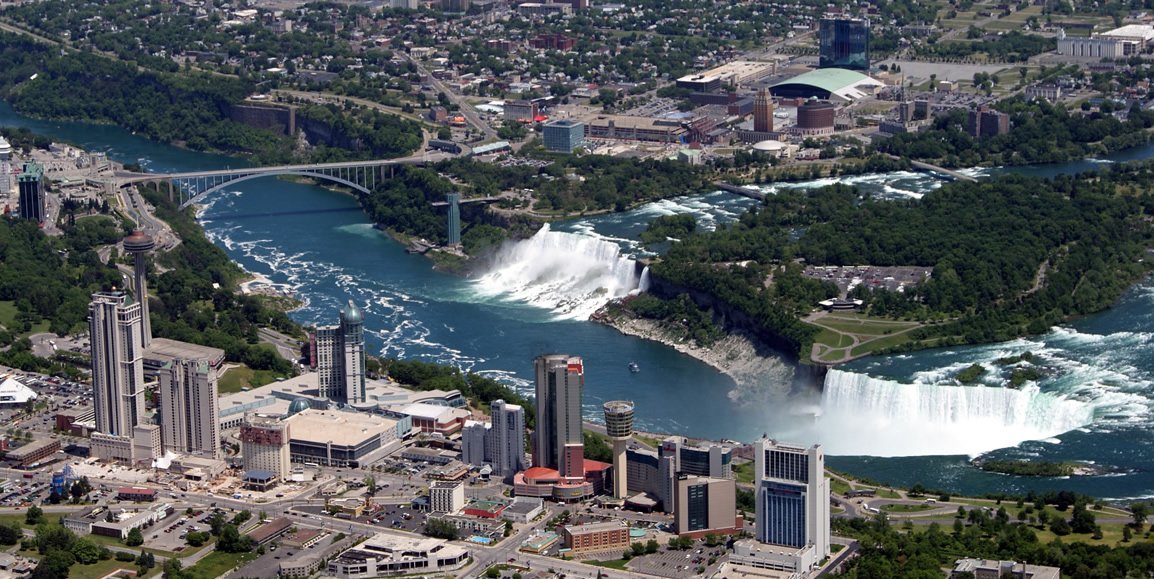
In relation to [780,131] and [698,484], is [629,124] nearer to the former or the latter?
[780,131]

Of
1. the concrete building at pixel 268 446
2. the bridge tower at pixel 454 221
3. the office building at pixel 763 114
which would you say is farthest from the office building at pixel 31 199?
the concrete building at pixel 268 446

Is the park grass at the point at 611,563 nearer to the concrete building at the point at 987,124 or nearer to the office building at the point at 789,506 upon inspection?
the office building at the point at 789,506

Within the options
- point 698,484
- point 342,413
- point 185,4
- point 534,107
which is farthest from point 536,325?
point 185,4

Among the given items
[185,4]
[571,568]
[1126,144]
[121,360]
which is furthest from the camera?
[185,4]

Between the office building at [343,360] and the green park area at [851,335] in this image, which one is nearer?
the office building at [343,360]

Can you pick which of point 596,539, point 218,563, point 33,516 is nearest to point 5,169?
point 33,516

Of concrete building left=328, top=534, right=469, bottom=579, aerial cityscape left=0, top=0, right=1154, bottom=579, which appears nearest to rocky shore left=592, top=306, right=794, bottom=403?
aerial cityscape left=0, top=0, right=1154, bottom=579
